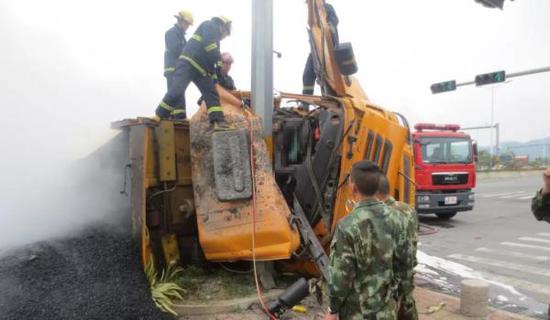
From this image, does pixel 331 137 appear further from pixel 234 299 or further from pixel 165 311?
pixel 165 311

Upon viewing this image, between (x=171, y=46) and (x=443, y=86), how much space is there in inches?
571

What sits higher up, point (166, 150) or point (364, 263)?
point (166, 150)

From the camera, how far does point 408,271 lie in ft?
8.43

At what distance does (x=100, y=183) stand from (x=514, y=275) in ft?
18.6

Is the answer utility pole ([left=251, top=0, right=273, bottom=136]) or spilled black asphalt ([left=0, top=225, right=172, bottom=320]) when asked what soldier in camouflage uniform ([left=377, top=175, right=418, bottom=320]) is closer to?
spilled black asphalt ([left=0, top=225, right=172, bottom=320])

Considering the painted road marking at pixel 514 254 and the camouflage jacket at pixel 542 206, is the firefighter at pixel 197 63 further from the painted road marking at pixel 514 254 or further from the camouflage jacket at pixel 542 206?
the painted road marking at pixel 514 254

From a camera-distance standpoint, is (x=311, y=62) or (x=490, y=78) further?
(x=490, y=78)

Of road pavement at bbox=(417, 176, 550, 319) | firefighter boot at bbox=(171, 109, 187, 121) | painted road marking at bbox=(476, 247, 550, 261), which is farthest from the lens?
painted road marking at bbox=(476, 247, 550, 261)

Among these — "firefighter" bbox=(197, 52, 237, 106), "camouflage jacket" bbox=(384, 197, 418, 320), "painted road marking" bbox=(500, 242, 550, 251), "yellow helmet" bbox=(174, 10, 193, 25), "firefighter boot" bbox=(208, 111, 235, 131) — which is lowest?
"painted road marking" bbox=(500, 242, 550, 251)

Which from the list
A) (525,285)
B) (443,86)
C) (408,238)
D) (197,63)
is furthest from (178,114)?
(443,86)

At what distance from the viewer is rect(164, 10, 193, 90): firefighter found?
5625mm

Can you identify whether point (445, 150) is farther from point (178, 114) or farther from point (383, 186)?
point (383, 186)

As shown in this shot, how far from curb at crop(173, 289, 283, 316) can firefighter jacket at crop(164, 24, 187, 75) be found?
117 inches

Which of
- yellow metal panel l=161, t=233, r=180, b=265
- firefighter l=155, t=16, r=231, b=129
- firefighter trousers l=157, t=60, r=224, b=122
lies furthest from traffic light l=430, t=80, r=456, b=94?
yellow metal panel l=161, t=233, r=180, b=265
